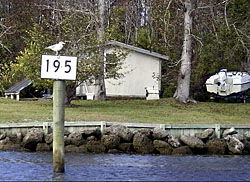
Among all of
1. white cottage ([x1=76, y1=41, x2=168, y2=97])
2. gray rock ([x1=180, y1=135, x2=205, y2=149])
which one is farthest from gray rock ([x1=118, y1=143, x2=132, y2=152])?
white cottage ([x1=76, y1=41, x2=168, y2=97])

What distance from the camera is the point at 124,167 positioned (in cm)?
1605

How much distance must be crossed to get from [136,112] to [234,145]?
25.7 ft

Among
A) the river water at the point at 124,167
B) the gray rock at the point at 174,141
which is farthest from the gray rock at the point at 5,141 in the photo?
the gray rock at the point at 174,141

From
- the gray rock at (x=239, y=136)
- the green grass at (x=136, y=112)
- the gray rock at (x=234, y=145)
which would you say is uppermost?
the green grass at (x=136, y=112)

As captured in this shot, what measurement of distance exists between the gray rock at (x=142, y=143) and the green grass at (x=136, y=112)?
3539 millimetres

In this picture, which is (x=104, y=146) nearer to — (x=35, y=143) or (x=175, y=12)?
(x=35, y=143)

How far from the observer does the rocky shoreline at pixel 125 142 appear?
19438mm

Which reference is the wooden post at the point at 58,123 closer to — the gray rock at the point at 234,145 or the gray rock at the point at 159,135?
the gray rock at the point at 159,135

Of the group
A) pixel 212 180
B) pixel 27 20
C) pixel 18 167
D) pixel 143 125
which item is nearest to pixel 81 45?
pixel 143 125

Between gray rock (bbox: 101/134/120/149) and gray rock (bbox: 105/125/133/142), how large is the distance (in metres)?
0.19

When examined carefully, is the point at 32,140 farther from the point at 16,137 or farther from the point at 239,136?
the point at 239,136

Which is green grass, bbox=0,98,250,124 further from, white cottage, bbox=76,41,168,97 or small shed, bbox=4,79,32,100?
white cottage, bbox=76,41,168,97

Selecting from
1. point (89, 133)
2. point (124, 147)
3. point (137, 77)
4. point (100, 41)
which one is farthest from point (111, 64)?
point (124, 147)

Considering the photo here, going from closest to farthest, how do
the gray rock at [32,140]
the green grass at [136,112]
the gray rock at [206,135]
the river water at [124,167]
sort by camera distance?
the river water at [124,167]
the gray rock at [32,140]
the gray rock at [206,135]
the green grass at [136,112]
